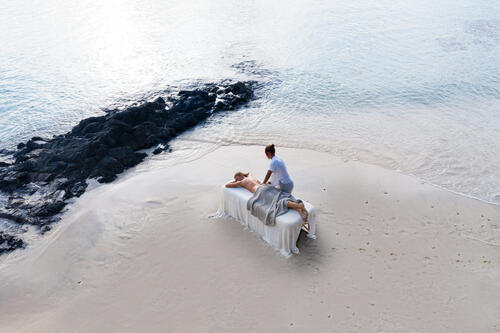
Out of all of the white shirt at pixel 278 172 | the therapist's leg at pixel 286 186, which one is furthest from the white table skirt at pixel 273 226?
the white shirt at pixel 278 172

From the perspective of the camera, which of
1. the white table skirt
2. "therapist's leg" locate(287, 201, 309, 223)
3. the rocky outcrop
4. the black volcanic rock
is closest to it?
the white table skirt

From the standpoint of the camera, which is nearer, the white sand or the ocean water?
the white sand

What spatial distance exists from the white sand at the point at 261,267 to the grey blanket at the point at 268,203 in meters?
0.72

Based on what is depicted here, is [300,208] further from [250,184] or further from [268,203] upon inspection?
[250,184]

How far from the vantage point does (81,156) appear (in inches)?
457

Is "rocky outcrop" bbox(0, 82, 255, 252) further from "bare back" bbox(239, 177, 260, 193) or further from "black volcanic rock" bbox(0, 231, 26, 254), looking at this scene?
"bare back" bbox(239, 177, 260, 193)

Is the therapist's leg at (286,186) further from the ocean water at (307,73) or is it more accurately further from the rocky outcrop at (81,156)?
the rocky outcrop at (81,156)

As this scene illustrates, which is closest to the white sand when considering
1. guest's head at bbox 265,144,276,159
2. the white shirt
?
the white shirt

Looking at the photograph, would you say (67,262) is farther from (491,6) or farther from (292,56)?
(491,6)

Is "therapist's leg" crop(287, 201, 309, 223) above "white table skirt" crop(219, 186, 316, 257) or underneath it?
above

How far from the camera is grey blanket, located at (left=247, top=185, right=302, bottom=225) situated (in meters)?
7.42

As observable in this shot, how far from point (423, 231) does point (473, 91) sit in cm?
1164

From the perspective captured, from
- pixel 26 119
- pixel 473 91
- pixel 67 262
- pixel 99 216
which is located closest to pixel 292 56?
pixel 473 91

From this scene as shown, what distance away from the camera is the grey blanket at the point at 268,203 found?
24.4ft
